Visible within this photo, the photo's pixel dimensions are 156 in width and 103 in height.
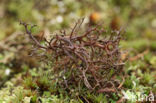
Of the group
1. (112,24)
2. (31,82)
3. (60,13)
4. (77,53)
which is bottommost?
(31,82)

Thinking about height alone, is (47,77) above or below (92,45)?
below

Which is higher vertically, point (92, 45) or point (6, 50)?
point (6, 50)

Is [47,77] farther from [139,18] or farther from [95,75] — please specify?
[139,18]

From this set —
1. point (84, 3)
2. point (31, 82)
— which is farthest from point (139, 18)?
point (31, 82)

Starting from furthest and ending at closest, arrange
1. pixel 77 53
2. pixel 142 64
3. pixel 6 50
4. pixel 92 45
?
pixel 6 50, pixel 142 64, pixel 92 45, pixel 77 53

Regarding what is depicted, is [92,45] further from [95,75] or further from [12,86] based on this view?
[12,86]

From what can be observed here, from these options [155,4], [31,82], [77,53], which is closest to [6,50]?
[31,82]

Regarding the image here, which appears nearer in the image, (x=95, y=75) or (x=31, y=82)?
(x=95, y=75)

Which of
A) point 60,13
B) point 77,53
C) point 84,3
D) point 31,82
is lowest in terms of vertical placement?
point 31,82

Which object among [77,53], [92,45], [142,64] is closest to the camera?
[77,53]
